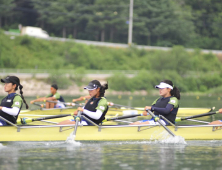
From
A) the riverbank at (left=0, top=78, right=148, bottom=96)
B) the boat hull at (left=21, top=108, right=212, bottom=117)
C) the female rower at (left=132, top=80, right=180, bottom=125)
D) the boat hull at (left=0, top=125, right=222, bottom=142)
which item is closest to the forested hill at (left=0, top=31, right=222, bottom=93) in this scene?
the riverbank at (left=0, top=78, right=148, bottom=96)

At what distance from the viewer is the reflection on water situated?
9633 mm

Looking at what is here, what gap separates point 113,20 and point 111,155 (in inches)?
2398

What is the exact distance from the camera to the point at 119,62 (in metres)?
62.7

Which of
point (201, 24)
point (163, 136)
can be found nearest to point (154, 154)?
point (163, 136)

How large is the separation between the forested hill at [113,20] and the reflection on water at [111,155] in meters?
59.3

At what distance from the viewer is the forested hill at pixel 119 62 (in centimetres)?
5400

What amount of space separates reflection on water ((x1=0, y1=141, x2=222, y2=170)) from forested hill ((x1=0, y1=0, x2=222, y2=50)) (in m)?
59.3

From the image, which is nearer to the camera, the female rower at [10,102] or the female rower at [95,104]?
the female rower at [10,102]

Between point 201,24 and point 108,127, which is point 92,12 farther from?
point 108,127

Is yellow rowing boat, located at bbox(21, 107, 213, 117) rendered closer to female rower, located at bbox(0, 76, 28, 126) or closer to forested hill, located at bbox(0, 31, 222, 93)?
female rower, located at bbox(0, 76, 28, 126)

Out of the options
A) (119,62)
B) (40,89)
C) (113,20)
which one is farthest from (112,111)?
(113,20)

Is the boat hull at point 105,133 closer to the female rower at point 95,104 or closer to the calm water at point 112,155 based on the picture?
the calm water at point 112,155

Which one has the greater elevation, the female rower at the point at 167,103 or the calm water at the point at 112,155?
the female rower at the point at 167,103

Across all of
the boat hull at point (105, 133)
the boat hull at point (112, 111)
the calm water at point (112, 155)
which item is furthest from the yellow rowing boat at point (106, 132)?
the boat hull at point (112, 111)
